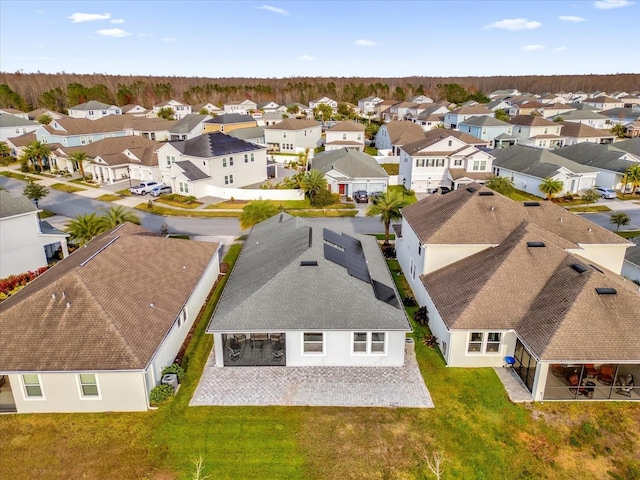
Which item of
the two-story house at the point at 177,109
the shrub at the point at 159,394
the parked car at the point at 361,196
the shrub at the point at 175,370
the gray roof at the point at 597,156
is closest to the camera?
the shrub at the point at 159,394

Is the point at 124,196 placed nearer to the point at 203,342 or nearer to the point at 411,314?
the point at 203,342

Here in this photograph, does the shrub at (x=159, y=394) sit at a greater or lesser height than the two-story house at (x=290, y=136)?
lesser

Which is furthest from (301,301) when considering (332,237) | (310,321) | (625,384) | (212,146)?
(212,146)

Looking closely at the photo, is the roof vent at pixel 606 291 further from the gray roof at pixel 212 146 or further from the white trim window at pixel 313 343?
the gray roof at pixel 212 146

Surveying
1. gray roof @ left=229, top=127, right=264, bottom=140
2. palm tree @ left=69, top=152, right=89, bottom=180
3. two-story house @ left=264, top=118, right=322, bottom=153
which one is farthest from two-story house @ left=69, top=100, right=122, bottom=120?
two-story house @ left=264, top=118, right=322, bottom=153

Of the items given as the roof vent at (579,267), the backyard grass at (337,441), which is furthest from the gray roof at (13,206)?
the roof vent at (579,267)

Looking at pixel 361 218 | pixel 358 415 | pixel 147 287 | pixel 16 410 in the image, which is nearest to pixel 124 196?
pixel 361 218
